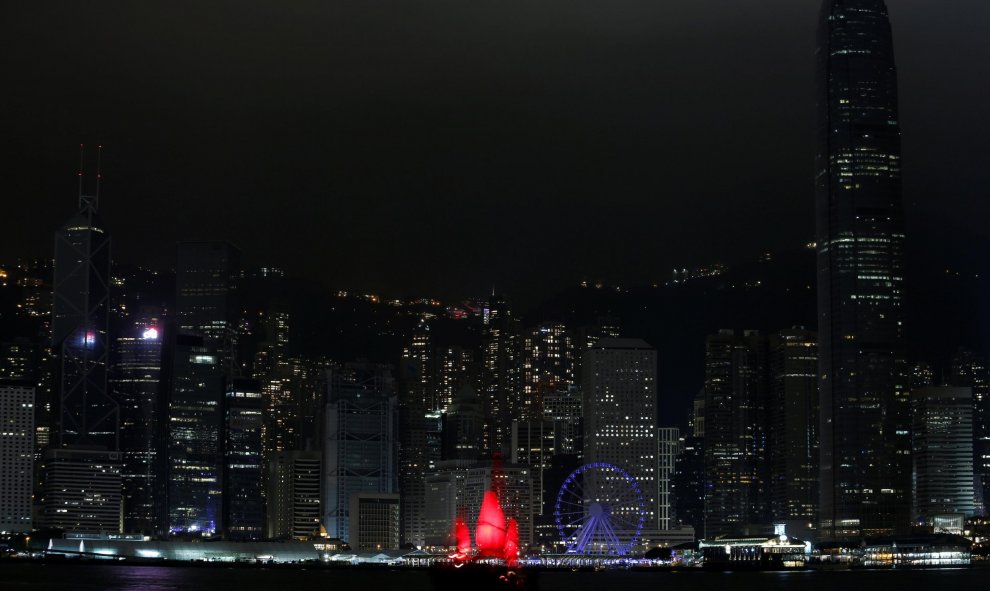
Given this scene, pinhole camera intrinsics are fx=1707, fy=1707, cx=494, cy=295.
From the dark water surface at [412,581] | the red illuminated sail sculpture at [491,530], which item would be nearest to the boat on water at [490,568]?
the red illuminated sail sculpture at [491,530]

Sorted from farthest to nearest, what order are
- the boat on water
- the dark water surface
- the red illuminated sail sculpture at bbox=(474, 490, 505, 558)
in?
the dark water surface
the red illuminated sail sculpture at bbox=(474, 490, 505, 558)
the boat on water

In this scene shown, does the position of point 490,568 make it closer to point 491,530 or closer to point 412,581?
point 491,530

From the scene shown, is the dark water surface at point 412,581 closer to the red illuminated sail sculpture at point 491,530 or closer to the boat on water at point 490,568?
the boat on water at point 490,568

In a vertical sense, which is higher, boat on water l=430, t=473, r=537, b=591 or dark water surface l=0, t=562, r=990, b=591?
boat on water l=430, t=473, r=537, b=591

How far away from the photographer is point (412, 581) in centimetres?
16725

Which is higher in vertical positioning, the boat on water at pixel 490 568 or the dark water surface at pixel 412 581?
the boat on water at pixel 490 568

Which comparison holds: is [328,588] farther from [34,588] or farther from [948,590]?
[948,590]

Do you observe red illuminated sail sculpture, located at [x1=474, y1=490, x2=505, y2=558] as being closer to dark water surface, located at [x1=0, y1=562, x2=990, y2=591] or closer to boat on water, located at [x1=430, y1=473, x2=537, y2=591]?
boat on water, located at [x1=430, y1=473, x2=537, y2=591]

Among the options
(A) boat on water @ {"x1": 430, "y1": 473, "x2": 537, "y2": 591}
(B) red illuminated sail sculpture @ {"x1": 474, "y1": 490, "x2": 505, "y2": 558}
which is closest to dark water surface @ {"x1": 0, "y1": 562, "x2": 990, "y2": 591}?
(A) boat on water @ {"x1": 430, "y1": 473, "x2": 537, "y2": 591}

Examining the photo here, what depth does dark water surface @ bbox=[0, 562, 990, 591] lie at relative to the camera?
153m

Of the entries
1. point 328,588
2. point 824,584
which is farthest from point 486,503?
point 824,584

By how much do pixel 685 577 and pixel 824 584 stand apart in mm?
23094

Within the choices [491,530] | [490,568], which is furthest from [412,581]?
[490,568]

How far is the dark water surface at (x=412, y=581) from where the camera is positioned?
153 metres
